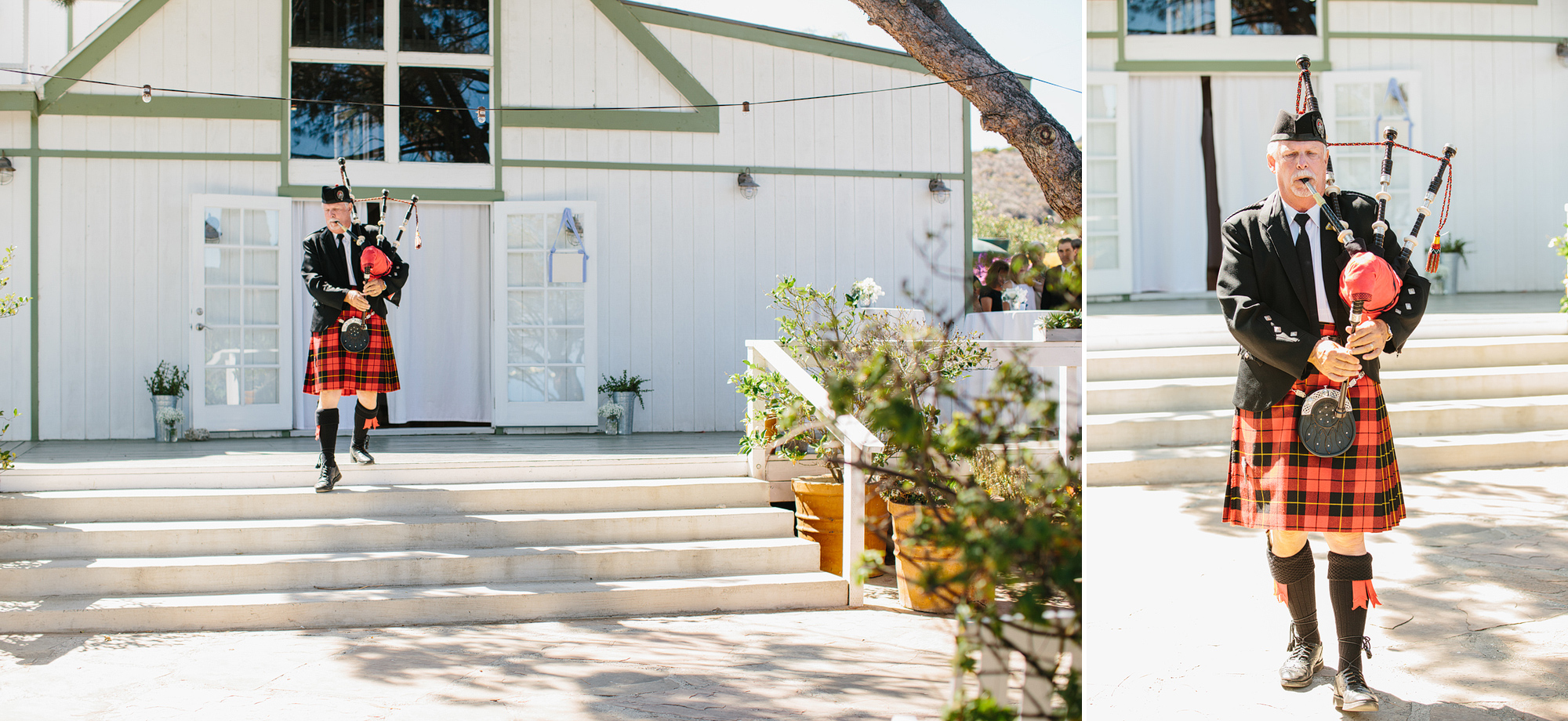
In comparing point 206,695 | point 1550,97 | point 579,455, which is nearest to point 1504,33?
point 1550,97

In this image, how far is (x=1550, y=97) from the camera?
21.2 feet

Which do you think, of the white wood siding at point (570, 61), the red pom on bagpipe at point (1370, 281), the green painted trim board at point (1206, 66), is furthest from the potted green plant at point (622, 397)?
the red pom on bagpipe at point (1370, 281)

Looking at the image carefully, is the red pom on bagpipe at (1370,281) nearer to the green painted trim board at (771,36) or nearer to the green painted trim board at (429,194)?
the green painted trim board at (771,36)

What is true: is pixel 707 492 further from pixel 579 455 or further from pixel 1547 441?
pixel 1547 441

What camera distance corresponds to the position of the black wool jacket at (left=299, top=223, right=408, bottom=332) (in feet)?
15.4

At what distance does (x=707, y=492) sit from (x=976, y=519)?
11.6ft

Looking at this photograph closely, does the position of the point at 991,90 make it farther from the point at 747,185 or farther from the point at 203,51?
the point at 203,51

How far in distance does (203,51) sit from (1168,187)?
20.7 feet

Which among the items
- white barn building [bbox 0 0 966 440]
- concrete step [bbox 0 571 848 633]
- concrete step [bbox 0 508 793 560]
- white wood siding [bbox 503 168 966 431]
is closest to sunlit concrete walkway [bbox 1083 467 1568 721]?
concrete step [bbox 0 571 848 633]

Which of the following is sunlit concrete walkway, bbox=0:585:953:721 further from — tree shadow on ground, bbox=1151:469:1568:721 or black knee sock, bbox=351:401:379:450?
black knee sock, bbox=351:401:379:450

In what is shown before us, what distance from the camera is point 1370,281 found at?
6.15 feet

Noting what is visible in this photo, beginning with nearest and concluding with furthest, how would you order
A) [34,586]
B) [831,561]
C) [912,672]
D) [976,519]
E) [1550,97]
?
[976,519] < [912,672] < [34,586] < [831,561] < [1550,97]

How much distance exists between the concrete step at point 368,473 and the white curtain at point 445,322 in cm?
210

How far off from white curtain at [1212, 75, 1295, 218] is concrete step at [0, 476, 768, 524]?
97.5 inches
